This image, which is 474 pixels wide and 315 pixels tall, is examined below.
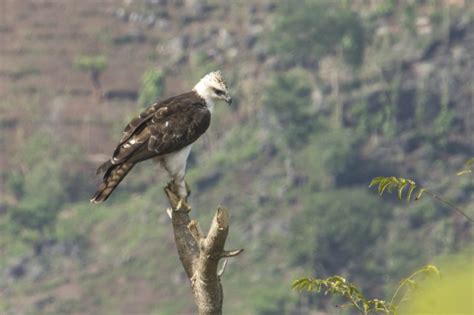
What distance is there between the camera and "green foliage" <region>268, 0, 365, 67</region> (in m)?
126

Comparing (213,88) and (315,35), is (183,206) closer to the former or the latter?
(213,88)

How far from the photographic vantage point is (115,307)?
108188mm

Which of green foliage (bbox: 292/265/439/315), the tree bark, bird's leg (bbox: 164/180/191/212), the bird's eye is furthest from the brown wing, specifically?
green foliage (bbox: 292/265/439/315)

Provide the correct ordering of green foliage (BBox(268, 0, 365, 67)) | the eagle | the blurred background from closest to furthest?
the eagle
the blurred background
green foliage (BBox(268, 0, 365, 67))

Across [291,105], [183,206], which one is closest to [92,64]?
[291,105]

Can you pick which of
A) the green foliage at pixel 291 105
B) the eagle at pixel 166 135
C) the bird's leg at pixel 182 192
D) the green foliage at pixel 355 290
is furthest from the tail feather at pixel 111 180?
the green foliage at pixel 291 105

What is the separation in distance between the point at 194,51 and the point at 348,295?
12320cm

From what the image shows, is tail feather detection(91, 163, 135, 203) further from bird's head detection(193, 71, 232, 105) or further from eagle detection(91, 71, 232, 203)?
bird's head detection(193, 71, 232, 105)

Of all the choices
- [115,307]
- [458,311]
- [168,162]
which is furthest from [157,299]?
[458,311]

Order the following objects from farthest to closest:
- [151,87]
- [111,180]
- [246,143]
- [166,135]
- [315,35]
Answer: [315,35]
[151,87]
[246,143]
[166,135]
[111,180]

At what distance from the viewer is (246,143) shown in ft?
396

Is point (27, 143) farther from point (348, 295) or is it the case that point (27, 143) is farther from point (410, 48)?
point (348, 295)

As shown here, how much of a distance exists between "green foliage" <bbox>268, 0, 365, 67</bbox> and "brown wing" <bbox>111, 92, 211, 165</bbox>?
110 m

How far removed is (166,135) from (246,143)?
353 feet
